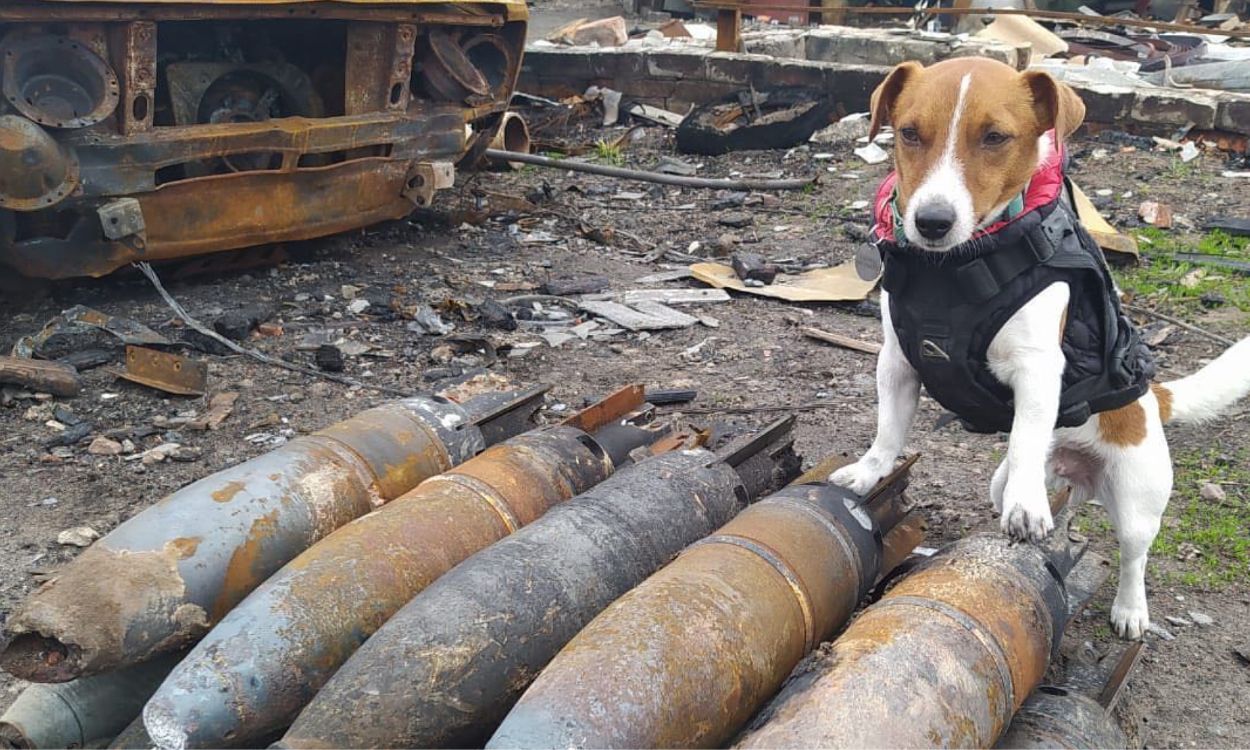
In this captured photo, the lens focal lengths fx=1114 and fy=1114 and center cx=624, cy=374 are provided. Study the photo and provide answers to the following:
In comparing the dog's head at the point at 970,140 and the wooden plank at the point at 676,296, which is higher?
the dog's head at the point at 970,140

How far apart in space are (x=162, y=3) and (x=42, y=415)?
1.77 meters

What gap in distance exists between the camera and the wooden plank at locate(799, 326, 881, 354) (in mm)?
5348

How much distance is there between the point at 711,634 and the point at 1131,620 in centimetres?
156

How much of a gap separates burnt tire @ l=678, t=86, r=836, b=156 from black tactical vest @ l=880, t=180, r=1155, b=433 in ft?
22.3

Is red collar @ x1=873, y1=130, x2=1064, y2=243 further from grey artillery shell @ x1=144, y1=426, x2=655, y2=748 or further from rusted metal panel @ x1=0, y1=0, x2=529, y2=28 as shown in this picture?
rusted metal panel @ x1=0, y1=0, x2=529, y2=28

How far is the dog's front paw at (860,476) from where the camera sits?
2793mm

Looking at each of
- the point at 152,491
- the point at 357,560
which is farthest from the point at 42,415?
the point at 357,560

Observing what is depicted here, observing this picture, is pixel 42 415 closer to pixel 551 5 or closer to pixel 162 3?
pixel 162 3

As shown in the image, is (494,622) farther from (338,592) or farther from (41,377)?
(41,377)

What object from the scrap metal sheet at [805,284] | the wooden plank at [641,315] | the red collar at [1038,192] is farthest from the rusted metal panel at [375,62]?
the red collar at [1038,192]

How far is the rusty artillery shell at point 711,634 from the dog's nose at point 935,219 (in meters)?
0.68

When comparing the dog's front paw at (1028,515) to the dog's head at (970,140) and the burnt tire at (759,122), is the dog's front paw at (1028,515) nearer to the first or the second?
the dog's head at (970,140)

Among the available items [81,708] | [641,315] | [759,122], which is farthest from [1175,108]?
[81,708]

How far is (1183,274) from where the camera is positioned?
6.27m
